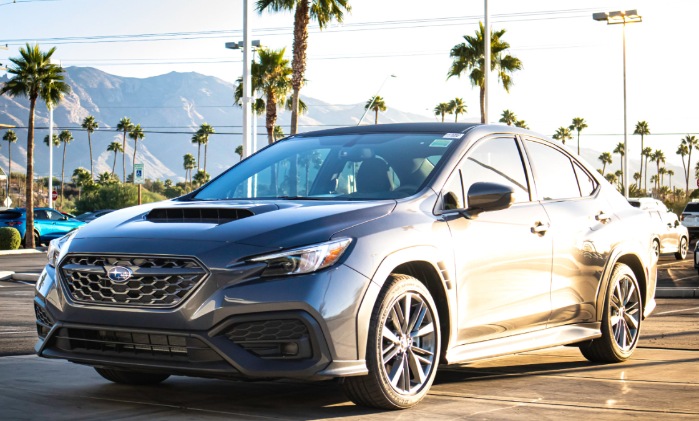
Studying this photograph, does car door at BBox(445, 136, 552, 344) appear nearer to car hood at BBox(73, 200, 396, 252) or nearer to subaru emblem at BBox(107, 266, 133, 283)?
car hood at BBox(73, 200, 396, 252)

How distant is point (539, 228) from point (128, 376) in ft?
9.75

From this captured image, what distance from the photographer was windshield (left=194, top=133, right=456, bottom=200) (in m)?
6.60

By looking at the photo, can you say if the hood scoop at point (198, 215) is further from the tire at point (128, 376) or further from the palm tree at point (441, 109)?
the palm tree at point (441, 109)

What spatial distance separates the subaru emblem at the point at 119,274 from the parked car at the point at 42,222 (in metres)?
39.5

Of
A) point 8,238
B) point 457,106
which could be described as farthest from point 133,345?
point 457,106

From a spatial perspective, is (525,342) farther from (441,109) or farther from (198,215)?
(441,109)

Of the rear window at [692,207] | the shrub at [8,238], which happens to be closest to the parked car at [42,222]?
the shrub at [8,238]

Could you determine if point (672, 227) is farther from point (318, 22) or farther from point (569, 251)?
point (569, 251)

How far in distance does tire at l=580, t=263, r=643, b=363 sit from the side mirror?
192 centimetres

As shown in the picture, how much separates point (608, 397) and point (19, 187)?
132350 millimetres

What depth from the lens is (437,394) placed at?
6.59 meters

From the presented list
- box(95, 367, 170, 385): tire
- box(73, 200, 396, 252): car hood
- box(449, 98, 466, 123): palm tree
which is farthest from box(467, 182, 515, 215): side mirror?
box(449, 98, 466, 123): palm tree

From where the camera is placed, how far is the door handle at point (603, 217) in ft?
26.2

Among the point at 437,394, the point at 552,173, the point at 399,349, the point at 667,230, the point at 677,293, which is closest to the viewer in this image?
the point at 399,349
